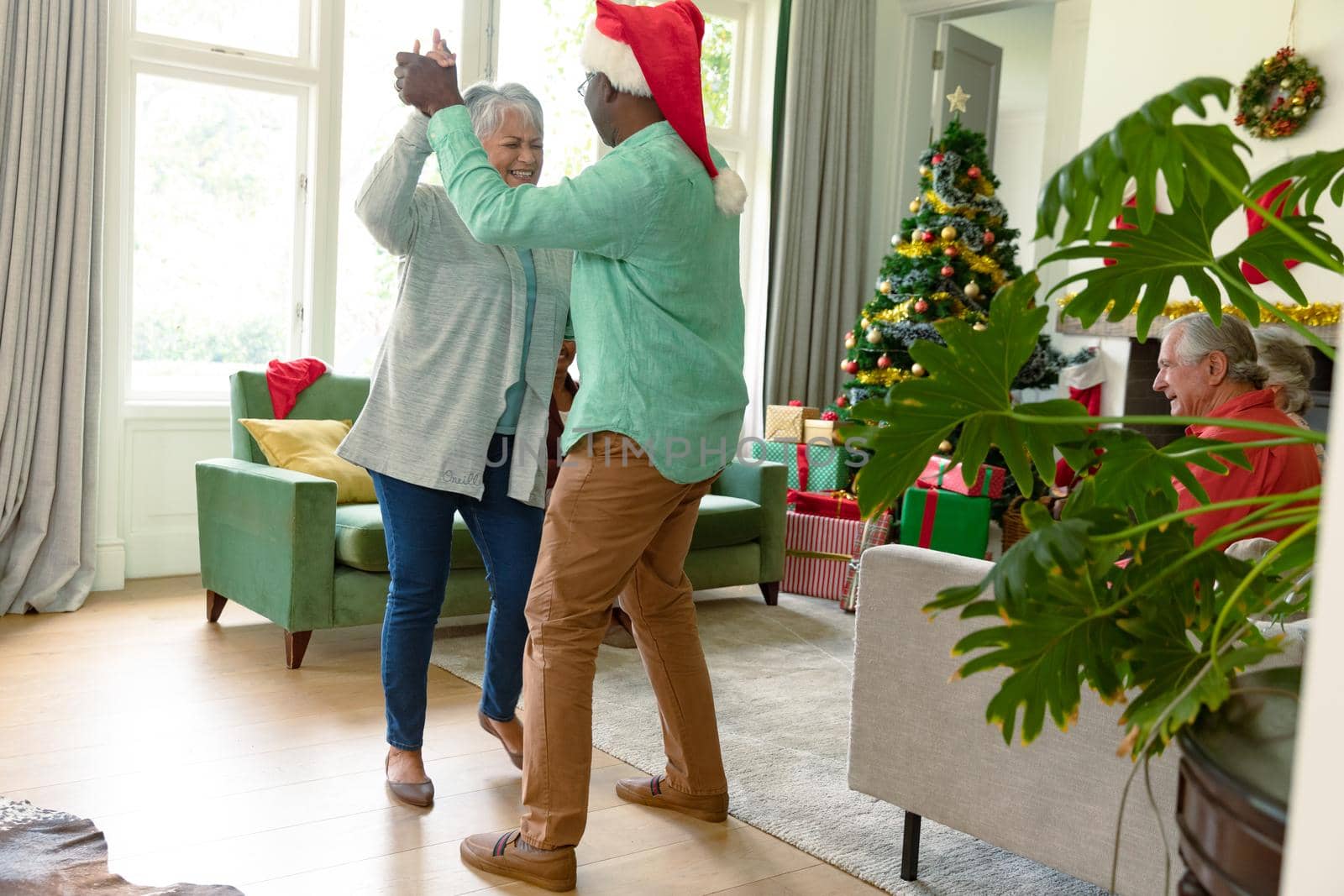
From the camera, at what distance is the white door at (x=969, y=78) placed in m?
6.71

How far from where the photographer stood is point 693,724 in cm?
243

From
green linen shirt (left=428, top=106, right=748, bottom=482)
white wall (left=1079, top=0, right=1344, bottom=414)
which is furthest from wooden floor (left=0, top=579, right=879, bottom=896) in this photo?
white wall (left=1079, top=0, right=1344, bottom=414)

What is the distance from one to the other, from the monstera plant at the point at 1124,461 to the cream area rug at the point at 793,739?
1230mm

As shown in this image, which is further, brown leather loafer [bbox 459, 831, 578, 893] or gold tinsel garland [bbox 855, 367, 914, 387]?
gold tinsel garland [bbox 855, 367, 914, 387]

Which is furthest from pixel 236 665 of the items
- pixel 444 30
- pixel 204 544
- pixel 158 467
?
pixel 444 30

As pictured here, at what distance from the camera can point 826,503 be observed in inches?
198

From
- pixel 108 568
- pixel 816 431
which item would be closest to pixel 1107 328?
pixel 816 431

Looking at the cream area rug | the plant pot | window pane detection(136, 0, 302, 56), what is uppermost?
window pane detection(136, 0, 302, 56)

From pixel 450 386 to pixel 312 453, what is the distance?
159 cm

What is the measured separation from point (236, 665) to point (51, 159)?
1.87 metres

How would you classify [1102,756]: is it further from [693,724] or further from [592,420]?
[592,420]

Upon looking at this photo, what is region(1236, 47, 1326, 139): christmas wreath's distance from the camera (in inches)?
191

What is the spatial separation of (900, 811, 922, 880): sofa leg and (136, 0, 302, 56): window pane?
3864 mm

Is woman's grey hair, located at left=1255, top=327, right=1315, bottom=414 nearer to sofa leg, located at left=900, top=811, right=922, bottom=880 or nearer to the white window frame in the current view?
sofa leg, located at left=900, top=811, right=922, bottom=880
